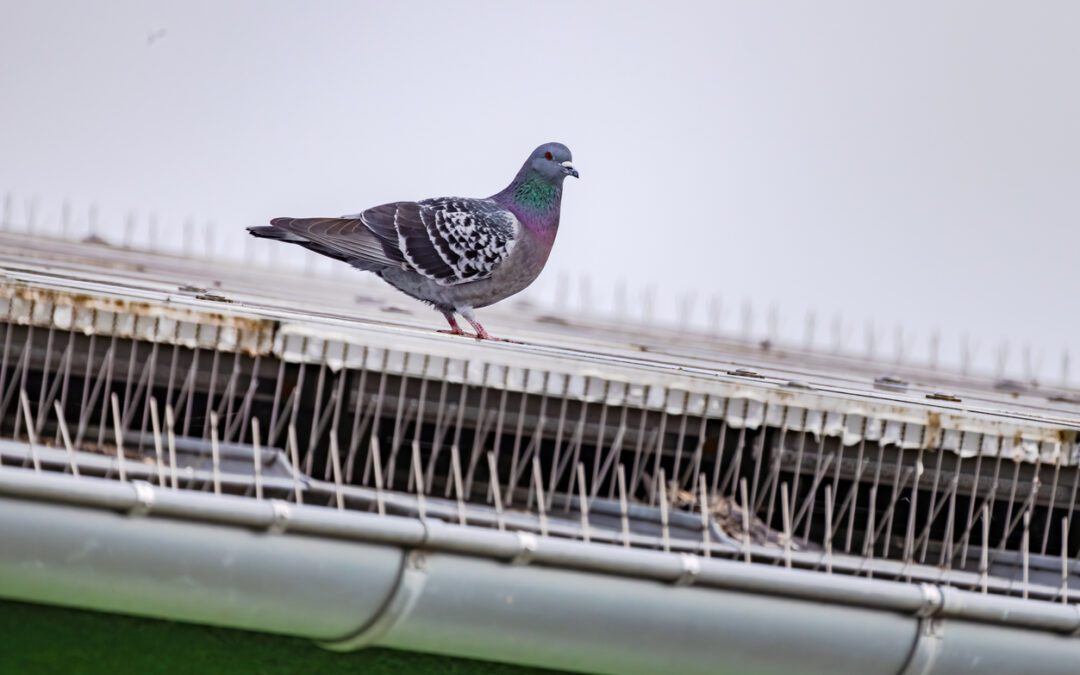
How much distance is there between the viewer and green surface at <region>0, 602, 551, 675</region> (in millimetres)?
8477

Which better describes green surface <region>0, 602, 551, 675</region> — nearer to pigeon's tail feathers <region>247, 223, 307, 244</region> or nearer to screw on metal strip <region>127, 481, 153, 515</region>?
screw on metal strip <region>127, 481, 153, 515</region>

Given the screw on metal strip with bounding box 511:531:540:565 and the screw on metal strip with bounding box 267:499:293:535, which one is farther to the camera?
the screw on metal strip with bounding box 511:531:540:565

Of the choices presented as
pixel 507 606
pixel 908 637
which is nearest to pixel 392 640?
pixel 507 606

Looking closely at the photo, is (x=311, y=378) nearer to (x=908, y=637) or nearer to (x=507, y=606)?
(x=507, y=606)

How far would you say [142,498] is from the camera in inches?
292

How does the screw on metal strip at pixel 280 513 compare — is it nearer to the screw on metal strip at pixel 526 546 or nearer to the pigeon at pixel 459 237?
the screw on metal strip at pixel 526 546

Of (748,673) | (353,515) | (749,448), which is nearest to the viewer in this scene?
(353,515)

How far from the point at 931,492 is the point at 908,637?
1.76 meters

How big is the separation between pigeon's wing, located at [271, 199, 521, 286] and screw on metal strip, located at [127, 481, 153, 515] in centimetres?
341

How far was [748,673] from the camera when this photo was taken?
844 centimetres

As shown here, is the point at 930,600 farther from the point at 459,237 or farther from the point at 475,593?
the point at 459,237

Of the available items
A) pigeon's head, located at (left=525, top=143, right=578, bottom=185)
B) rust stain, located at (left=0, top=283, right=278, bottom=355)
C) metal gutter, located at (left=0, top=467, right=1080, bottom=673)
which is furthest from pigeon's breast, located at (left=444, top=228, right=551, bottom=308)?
metal gutter, located at (left=0, top=467, right=1080, bottom=673)

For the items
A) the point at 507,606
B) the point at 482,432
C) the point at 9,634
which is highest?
the point at 482,432

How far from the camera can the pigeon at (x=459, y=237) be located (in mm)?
10656
